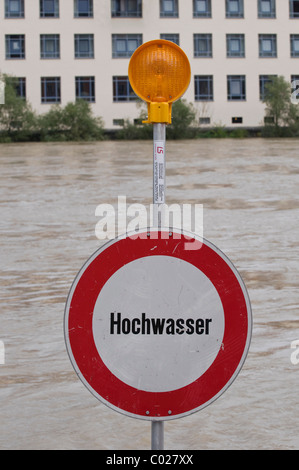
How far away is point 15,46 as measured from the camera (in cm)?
6084

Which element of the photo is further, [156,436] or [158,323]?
[156,436]

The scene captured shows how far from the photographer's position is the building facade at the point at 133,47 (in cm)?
6084

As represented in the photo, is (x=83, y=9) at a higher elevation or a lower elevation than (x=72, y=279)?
higher

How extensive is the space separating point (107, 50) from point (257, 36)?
34.8 ft

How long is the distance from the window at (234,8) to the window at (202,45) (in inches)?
86.6

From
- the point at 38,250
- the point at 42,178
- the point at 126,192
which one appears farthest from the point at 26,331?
the point at 42,178

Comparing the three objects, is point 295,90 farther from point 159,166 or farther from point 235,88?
point 159,166

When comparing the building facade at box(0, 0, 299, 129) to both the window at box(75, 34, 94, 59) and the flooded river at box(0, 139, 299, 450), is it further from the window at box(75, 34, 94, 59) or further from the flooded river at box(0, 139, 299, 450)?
the flooded river at box(0, 139, 299, 450)

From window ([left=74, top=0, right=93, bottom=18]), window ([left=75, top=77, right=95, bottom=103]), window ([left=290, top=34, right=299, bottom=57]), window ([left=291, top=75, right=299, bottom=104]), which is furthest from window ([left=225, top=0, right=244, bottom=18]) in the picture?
window ([left=75, top=77, right=95, bottom=103])

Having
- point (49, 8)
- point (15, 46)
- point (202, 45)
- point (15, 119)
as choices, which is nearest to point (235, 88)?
point (202, 45)

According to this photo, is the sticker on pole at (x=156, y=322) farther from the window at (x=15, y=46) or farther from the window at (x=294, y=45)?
the window at (x=294, y=45)

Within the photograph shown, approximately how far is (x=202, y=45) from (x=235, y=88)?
12.5 feet

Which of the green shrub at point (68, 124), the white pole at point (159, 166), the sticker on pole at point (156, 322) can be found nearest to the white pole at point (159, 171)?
the white pole at point (159, 166)

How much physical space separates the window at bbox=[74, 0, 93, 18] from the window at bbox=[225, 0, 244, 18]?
31.2 ft
